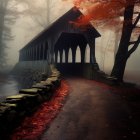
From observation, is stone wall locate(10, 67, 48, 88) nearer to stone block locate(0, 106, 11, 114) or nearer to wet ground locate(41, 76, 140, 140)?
wet ground locate(41, 76, 140, 140)

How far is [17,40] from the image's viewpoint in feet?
308

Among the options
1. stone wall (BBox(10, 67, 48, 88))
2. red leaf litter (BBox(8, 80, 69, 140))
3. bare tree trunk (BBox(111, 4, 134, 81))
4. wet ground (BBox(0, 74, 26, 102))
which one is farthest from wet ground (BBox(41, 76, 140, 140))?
wet ground (BBox(0, 74, 26, 102))

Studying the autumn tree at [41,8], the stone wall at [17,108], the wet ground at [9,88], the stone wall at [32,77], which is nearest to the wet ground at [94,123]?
the stone wall at [17,108]

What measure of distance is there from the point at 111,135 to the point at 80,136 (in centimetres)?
69

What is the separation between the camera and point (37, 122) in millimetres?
3758

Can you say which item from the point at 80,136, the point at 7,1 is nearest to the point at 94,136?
the point at 80,136

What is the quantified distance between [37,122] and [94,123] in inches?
60.4

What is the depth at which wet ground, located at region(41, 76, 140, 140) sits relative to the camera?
10.1 ft

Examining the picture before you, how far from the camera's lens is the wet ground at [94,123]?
307 centimetres

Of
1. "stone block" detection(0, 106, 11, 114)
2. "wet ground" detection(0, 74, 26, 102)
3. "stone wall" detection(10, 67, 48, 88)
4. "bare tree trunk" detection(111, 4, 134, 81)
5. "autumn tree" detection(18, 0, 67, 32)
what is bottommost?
"wet ground" detection(0, 74, 26, 102)

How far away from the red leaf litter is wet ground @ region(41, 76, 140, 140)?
20cm

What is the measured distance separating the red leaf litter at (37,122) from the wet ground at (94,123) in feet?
0.66

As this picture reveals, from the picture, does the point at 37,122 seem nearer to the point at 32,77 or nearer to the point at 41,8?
the point at 32,77

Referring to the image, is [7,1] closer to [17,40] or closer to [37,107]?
[37,107]
